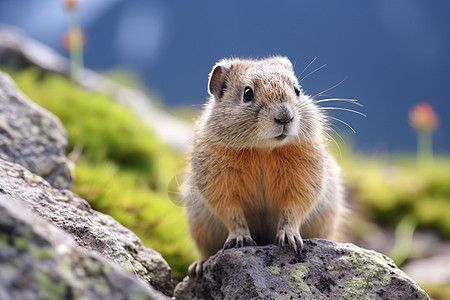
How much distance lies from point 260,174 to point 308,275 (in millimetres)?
1087

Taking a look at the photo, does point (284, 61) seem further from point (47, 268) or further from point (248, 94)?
point (47, 268)

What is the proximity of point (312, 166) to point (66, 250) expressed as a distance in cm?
320

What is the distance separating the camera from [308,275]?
4289mm

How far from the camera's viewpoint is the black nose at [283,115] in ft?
14.7

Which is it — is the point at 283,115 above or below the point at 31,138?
above

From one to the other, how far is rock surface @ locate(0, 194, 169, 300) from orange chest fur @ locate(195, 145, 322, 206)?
2.67 m

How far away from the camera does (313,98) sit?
5379 mm

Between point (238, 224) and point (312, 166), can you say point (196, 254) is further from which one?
point (312, 166)

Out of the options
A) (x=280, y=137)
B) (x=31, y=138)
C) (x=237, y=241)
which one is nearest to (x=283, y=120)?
(x=280, y=137)

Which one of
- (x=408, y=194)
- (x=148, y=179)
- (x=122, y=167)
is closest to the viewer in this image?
(x=122, y=167)

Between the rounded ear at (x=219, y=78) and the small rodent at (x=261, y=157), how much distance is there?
0.16ft

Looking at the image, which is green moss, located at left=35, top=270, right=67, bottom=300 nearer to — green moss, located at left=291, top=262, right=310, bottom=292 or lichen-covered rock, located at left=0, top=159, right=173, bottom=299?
lichen-covered rock, located at left=0, top=159, right=173, bottom=299

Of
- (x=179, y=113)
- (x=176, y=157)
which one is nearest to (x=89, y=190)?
(x=176, y=157)

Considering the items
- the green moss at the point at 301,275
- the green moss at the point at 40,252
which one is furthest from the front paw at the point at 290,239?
the green moss at the point at 40,252
